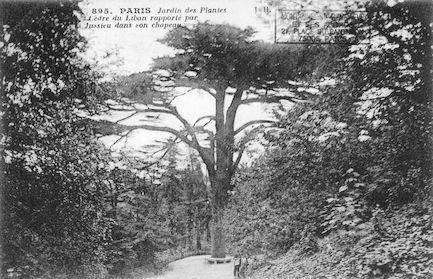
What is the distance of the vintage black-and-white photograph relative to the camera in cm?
554

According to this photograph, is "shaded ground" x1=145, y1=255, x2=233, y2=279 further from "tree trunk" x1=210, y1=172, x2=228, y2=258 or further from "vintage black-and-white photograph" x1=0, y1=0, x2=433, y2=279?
"tree trunk" x1=210, y1=172, x2=228, y2=258

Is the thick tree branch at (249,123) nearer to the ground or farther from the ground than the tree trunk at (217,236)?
farther from the ground

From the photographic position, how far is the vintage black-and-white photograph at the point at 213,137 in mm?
5535

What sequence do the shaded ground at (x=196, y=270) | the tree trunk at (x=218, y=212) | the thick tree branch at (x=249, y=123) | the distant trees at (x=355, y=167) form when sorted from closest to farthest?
the distant trees at (x=355, y=167) < the shaded ground at (x=196, y=270) < the thick tree branch at (x=249, y=123) < the tree trunk at (x=218, y=212)

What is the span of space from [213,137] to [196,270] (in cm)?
185

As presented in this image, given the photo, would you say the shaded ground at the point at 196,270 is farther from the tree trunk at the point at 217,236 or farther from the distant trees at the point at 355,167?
the distant trees at the point at 355,167

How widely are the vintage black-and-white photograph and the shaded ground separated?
0.8 inches

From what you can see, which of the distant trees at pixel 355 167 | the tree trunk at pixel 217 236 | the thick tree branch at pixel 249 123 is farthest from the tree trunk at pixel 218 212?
the thick tree branch at pixel 249 123

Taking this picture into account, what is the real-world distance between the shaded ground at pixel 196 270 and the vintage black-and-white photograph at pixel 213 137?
19 millimetres

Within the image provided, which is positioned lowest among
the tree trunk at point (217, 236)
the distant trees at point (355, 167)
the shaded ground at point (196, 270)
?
the shaded ground at point (196, 270)

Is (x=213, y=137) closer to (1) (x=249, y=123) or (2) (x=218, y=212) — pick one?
(1) (x=249, y=123)

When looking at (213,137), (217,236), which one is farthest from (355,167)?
(217,236)

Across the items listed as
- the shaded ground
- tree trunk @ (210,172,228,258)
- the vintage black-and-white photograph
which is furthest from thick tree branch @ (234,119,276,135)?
the shaded ground

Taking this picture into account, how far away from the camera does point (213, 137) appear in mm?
6059
